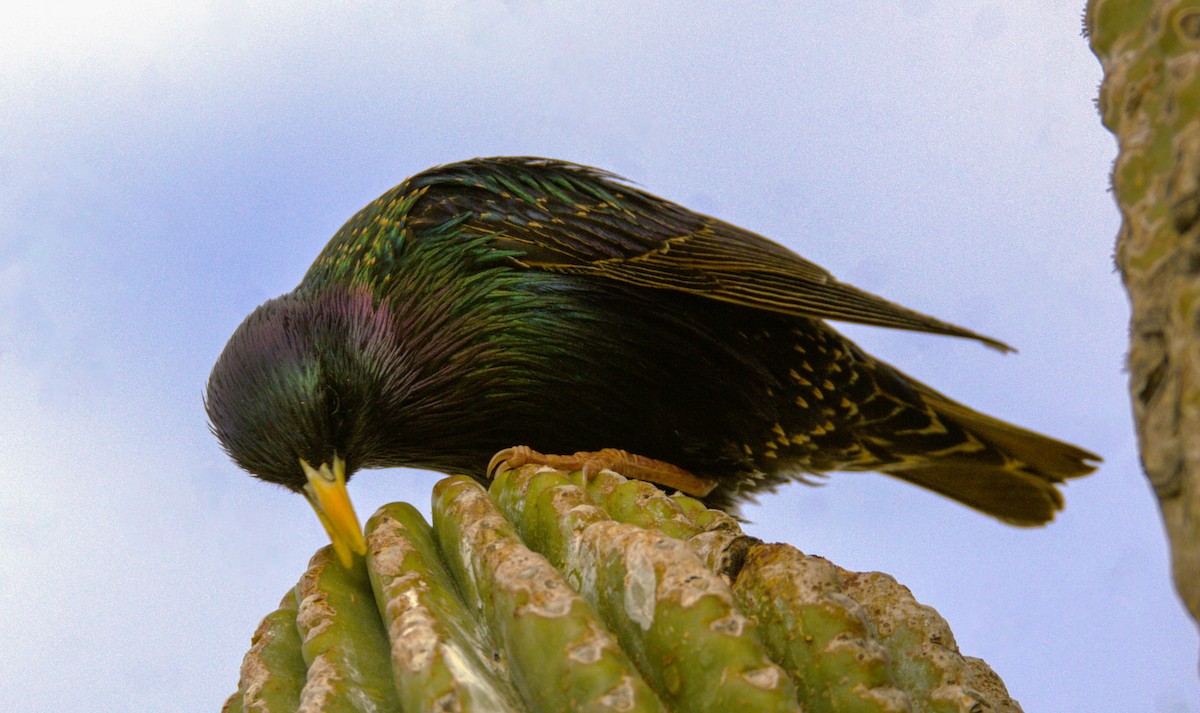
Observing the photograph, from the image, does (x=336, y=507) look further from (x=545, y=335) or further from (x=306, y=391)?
(x=545, y=335)

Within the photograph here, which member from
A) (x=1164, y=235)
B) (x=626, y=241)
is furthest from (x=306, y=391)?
(x=1164, y=235)

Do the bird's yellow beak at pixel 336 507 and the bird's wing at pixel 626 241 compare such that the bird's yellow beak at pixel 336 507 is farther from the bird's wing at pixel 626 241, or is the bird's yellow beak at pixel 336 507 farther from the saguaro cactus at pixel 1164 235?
the saguaro cactus at pixel 1164 235

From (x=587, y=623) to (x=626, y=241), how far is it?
1.42 metres

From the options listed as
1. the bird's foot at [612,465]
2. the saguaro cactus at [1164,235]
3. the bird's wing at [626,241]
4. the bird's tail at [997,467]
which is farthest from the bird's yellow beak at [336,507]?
the bird's tail at [997,467]

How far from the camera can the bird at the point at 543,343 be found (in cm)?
237

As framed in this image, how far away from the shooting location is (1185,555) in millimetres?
926

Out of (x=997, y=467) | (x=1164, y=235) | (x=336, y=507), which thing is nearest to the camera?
Result: (x=1164, y=235)

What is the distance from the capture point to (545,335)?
251 centimetres

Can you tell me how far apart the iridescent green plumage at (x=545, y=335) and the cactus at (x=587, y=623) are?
0.46 meters

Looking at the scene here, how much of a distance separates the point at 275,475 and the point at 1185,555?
175cm

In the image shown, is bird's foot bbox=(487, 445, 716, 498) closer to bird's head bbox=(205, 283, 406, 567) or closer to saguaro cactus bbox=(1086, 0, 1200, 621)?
bird's head bbox=(205, 283, 406, 567)

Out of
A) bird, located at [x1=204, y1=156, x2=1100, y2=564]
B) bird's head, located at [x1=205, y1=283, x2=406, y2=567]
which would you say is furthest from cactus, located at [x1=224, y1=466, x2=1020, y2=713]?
bird, located at [x1=204, y1=156, x2=1100, y2=564]

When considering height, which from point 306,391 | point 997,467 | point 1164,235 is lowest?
point 1164,235

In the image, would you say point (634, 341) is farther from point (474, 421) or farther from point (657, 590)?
point (657, 590)
